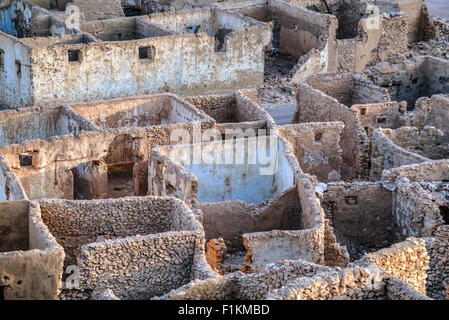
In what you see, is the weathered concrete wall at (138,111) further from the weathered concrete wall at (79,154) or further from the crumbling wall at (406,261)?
the crumbling wall at (406,261)

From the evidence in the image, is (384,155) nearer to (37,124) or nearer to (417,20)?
(37,124)

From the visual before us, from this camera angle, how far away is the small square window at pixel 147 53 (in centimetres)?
3097

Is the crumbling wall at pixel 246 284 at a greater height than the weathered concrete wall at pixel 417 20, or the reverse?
the crumbling wall at pixel 246 284

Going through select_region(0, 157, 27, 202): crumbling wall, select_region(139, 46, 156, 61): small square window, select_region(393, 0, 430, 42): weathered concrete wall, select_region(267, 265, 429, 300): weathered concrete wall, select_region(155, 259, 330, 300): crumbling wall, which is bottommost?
select_region(393, 0, 430, 42): weathered concrete wall

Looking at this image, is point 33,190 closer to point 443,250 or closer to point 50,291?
point 50,291

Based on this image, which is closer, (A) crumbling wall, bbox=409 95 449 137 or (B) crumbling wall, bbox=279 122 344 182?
(B) crumbling wall, bbox=279 122 344 182

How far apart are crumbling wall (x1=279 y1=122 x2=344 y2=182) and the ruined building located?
36 millimetres

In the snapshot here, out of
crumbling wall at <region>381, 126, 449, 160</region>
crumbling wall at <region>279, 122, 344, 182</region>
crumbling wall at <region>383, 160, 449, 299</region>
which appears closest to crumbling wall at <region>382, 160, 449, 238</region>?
crumbling wall at <region>383, 160, 449, 299</region>

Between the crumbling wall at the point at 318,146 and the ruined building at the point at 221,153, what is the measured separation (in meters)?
0.04

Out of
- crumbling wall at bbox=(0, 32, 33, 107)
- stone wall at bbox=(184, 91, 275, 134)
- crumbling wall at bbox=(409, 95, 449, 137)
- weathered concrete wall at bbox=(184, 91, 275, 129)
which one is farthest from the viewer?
crumbling wall at bbox=(0, 32, 33, 107)

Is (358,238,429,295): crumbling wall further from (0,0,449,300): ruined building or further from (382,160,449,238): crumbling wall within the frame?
(382,160,449,238): crumbling wall

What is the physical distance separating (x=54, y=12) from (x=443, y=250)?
1663 cm

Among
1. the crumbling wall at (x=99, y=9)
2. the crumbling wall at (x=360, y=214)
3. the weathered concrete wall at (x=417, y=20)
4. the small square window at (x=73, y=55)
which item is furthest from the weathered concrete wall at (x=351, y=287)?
the weathered concrete wall at (x=417, y=20)

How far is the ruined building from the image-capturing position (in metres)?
19.3
